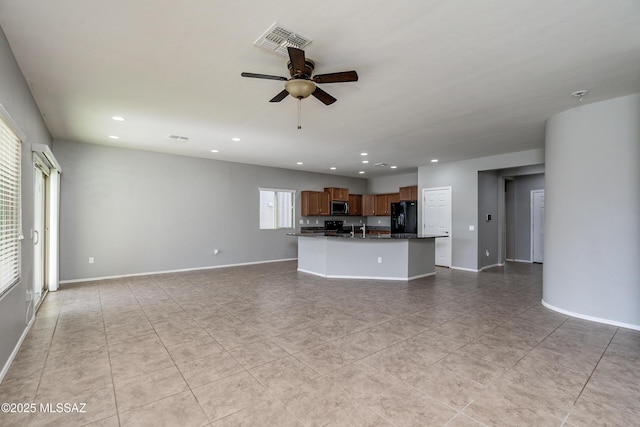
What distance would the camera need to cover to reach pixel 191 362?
2641 mm

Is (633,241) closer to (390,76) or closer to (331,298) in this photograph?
(390,76)

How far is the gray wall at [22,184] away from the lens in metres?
2.46

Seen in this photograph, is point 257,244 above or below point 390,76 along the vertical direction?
below

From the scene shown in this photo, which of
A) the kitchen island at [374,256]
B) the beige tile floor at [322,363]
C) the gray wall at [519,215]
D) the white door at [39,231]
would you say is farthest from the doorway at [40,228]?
the gray wall at [519,215]

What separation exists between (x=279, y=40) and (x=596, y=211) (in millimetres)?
4119

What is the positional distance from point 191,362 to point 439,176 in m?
7.01

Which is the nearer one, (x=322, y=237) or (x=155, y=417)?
(x=155, y=417)

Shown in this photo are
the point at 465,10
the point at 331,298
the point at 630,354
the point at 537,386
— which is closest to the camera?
the point at 465,10

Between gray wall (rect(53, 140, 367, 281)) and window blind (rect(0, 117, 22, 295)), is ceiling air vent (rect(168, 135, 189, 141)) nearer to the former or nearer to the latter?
gray wall (rect(53, 140, 367, 281))

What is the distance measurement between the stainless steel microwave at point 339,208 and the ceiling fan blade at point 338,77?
23.4ft

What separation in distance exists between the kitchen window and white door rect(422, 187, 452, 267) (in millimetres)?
3733

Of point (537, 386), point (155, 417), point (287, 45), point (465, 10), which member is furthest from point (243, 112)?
point (537, 386)

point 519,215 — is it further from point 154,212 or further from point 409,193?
point 154,212

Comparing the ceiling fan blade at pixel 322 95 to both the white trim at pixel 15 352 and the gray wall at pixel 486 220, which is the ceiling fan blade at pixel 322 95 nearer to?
the white trim at pixel 15 352
